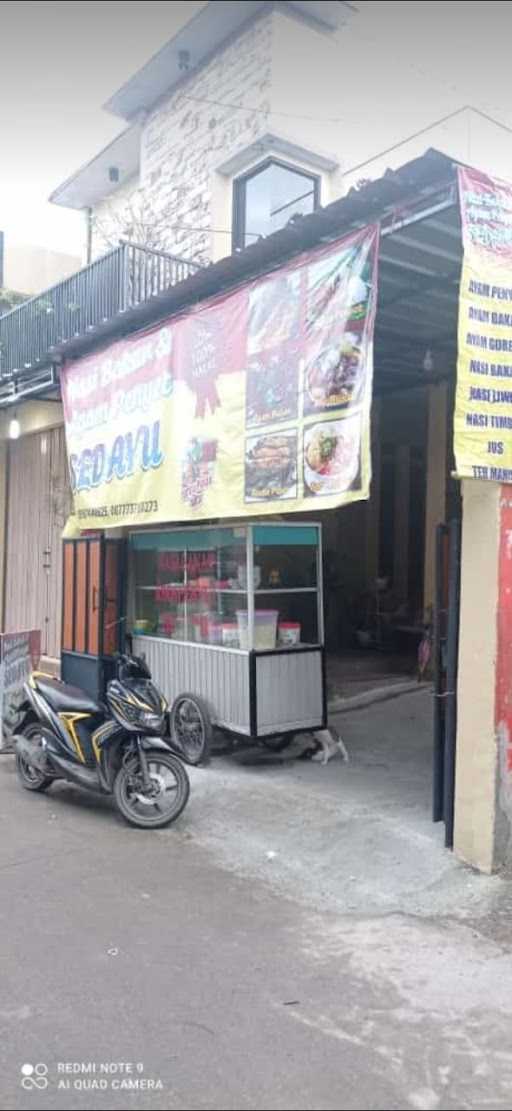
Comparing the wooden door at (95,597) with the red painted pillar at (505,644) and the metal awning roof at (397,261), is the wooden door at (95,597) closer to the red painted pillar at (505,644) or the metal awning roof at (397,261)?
the metal awning roof at (397,261)

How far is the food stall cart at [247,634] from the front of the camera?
754 cm

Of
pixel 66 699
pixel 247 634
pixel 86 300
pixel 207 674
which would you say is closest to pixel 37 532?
pixel 86 300

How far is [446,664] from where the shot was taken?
5.61 metres

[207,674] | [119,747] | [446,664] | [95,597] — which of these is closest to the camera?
[446,664]

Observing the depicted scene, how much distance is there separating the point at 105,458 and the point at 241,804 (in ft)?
12.2

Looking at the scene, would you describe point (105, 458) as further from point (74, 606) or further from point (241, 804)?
point (241, 804)

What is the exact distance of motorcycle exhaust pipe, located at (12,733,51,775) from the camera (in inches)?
277

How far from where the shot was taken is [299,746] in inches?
320

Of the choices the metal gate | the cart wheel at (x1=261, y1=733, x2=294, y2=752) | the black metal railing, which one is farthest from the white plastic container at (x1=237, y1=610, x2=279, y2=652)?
the black metal railing

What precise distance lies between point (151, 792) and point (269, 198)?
29.1 feet

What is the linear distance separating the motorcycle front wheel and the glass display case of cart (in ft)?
Result: 5.17

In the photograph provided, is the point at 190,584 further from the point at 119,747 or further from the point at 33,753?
the point at 119,747

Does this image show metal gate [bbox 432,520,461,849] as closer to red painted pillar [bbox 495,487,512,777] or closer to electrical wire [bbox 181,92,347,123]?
red painted pillar [bbox 495,487,512,777]

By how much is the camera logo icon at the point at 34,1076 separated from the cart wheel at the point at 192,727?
424cm
